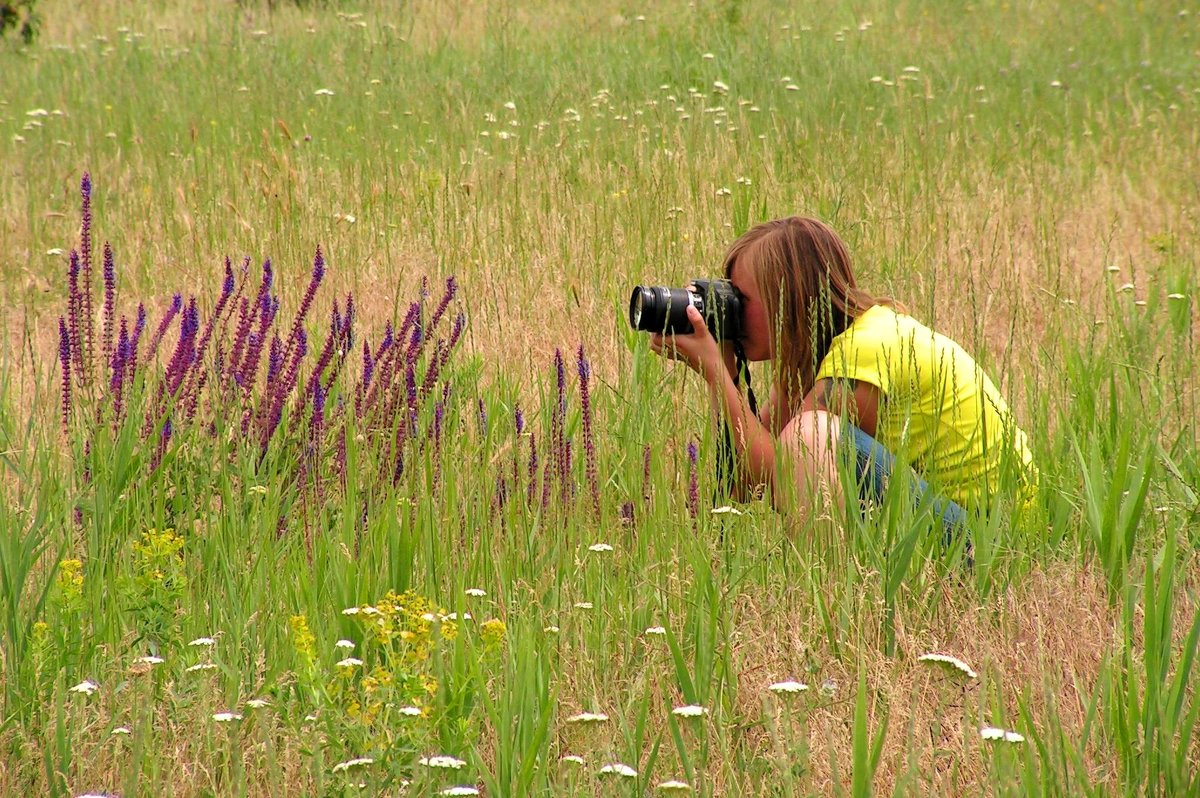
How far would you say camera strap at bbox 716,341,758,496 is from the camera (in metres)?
3.09

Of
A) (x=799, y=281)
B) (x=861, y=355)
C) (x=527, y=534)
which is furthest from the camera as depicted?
(x=799, y=281)

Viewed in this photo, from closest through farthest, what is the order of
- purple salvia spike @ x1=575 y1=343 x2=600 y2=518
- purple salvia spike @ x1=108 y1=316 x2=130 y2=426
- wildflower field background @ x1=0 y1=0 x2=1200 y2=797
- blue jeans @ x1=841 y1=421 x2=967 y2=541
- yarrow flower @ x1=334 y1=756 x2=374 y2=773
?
yarrow flower @ x1=334 y1=756 x2=374 y2=773 → wildflower field background @ x1=0 y1=0 x2=1200 y2=797 → blue jeans @ x1=841 y1=421 x2=967 y2=541 → purple salvia spike @ x1=108 y1=316 x2=130 y2=426 → purple salvia spike @ x1=575 y1=343 x2=600 y2=518

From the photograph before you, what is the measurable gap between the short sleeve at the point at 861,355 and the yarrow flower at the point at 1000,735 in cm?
123

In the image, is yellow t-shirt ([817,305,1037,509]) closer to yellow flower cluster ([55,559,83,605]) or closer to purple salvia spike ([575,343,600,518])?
purple salvia spike ([575,343,600,518])

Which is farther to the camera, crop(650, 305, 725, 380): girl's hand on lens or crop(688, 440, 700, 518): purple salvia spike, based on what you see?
crop(650, 305, 725, 380): girl's hand on lens

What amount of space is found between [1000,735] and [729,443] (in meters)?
1.40

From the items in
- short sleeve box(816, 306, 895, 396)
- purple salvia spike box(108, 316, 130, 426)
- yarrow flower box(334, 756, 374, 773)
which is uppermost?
short sleeve box(816, 306, 895, 396)

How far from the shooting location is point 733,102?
8.13 m

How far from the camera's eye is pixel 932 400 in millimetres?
3271

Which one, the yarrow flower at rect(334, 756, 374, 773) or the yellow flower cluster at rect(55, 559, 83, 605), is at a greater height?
the yellow flower cluster at rect(55, 559, 83, 605)

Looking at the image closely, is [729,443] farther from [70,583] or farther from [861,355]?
[70,583]

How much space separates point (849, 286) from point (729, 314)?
0.33 m

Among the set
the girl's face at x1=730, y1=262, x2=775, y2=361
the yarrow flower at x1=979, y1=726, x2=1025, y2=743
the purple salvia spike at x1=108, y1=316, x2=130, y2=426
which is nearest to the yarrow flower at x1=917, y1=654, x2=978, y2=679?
the yarrow flower at x1=979, y1=726, x2=1025, y2=743

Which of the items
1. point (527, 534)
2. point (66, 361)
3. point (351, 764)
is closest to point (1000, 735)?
point (351, 764)
